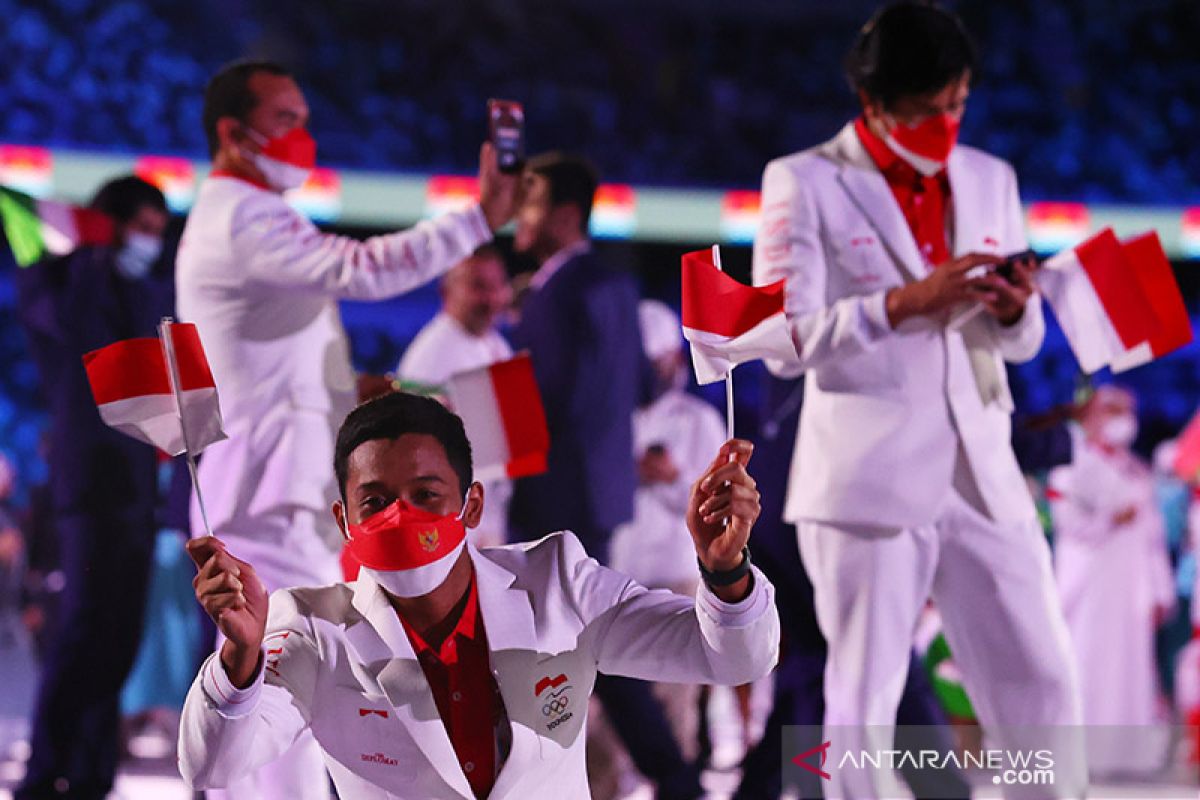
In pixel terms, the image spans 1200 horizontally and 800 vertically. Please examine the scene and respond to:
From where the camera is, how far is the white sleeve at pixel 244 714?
184cm

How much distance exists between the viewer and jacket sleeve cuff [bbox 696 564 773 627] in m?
1.93

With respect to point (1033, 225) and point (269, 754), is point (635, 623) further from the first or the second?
point (1033, 225)

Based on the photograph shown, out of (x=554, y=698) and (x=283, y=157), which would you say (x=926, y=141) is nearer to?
(x=283, y=157)

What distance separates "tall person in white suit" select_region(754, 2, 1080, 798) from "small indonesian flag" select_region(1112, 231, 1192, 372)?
0.21m

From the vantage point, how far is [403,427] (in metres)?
2.09

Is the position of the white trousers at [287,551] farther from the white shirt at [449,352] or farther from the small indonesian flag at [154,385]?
the white shirt at [449,352]

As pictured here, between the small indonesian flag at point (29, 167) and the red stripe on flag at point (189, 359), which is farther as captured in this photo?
the small indonesian flag at point (29, 167)

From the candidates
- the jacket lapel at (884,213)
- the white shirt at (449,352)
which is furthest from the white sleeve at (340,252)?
the white shirt at (449,352)

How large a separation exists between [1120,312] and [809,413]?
65 centimetres

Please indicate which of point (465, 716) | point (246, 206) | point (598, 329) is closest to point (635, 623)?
point (465, 716)

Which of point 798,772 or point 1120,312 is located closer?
point 1120,312

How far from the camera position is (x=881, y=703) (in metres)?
3.01

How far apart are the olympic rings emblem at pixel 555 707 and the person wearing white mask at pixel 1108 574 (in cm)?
567

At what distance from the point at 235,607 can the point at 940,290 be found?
1615 mm
